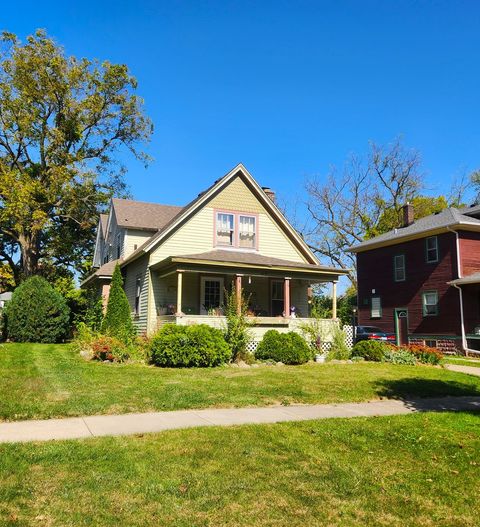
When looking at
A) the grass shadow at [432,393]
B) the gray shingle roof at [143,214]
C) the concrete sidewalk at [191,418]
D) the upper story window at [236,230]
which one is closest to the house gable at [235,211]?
the upper story window at [236,230]

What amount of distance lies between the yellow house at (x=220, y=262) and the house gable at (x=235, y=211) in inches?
1.6

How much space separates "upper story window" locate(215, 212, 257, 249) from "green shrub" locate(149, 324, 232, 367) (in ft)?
22.6

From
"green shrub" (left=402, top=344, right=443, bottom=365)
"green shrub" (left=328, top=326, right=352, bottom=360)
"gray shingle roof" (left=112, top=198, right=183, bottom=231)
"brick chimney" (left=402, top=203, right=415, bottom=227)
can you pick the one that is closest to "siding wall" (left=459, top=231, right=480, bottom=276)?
"brick chimney" (left=402, top=203, right=415, bottom=227)

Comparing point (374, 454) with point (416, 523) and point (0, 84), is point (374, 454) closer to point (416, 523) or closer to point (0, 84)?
point (416, 523)

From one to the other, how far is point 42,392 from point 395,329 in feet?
83.1

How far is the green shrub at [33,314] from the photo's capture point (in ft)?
75.2

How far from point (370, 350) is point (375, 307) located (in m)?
15.8

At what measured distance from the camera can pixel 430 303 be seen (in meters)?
27.7

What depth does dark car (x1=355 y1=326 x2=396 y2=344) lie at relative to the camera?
26352 mm

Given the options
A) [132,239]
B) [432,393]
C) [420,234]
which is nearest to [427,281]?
[420,234]

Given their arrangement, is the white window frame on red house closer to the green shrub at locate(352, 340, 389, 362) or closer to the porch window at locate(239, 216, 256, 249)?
the porch window at locate(239, 216, 256, 249)

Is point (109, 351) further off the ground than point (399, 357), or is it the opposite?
point (109, 351)

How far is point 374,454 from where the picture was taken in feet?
18.7

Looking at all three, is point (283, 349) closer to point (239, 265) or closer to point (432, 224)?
point (239, 265)
